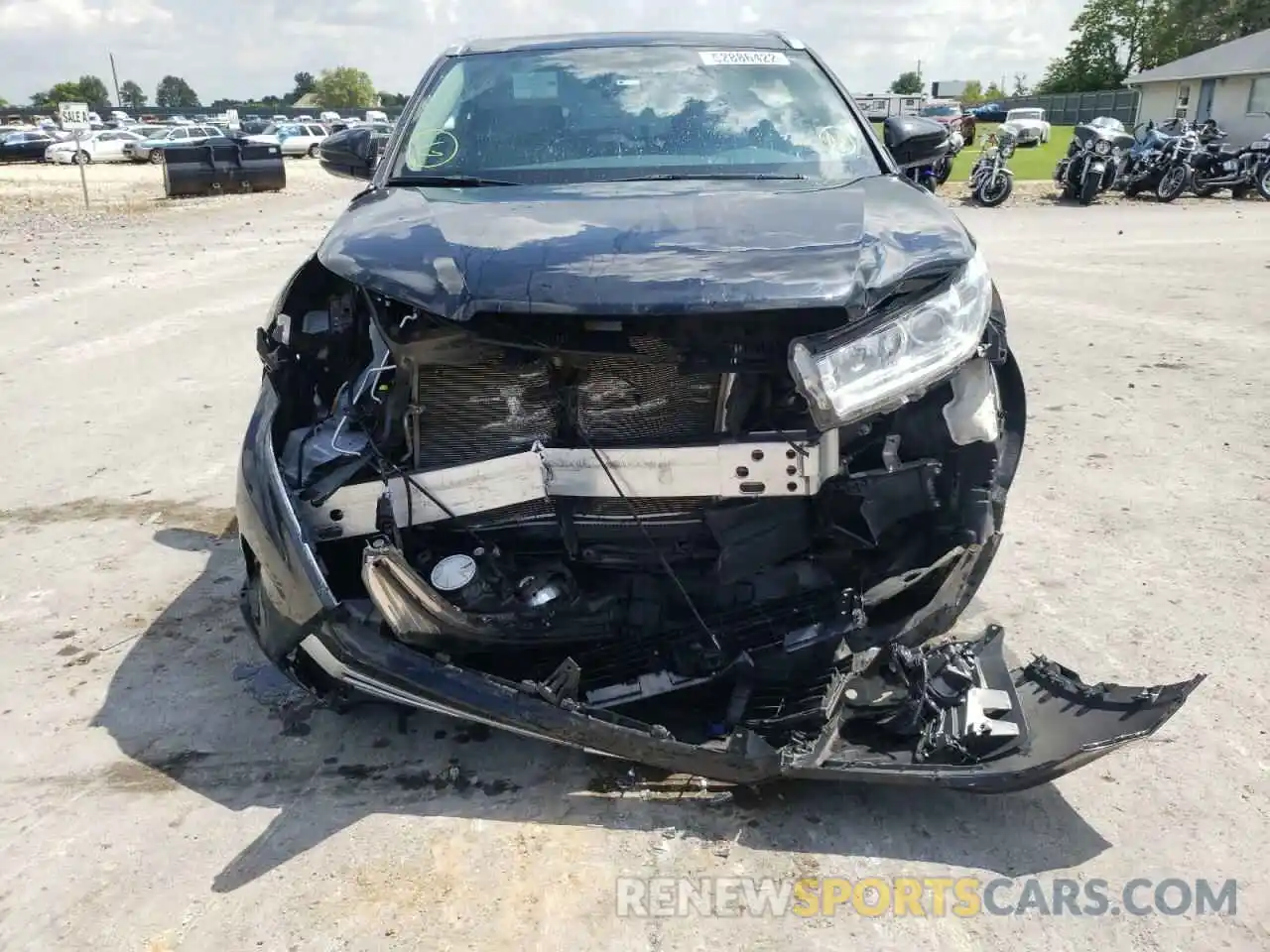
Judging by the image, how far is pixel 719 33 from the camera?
4.34m

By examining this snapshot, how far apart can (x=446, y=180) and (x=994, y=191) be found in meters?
16.0

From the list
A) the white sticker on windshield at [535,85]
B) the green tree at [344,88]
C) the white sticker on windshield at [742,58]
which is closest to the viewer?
the white sticker on windshield at [535,85]

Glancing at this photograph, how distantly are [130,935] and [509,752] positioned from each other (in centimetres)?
100

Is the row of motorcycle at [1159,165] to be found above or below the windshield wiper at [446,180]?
below

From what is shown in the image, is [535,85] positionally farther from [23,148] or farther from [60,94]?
[60,94]

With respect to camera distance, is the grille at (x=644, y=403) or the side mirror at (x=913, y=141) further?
the side mirror at (x=913, y=141)

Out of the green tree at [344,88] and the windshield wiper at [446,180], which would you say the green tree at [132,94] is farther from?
the windshield wiper at [446,180]

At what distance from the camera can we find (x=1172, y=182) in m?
18.0

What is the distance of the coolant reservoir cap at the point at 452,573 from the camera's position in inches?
104

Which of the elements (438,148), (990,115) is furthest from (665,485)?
(990,115)

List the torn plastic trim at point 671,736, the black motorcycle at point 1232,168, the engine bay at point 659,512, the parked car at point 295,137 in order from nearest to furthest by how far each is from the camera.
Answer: the torn plastic trim at point 671,736 → the engine bay at point 659,512 → the black motorcycle at point 1232,168 → the parked car at point 295,137

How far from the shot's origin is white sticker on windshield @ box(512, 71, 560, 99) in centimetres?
385

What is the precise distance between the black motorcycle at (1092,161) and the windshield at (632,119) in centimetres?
1566

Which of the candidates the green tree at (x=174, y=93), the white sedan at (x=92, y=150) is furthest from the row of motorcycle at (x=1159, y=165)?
the green tree at (x=174, y=93)
